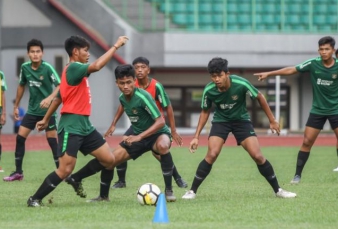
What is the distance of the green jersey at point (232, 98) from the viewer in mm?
11688

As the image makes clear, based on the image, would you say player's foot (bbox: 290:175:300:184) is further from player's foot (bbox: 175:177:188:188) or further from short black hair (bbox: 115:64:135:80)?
short black hair (bbox: 115:64:135:80)

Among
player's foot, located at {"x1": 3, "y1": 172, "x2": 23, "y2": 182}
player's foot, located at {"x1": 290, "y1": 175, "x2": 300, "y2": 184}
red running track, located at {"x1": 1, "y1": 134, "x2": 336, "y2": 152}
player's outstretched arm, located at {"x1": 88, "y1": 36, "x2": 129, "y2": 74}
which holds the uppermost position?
player's outstretched arm, located at {"x1": 88, "y1": 36, "x2": 129, "y2": 74}

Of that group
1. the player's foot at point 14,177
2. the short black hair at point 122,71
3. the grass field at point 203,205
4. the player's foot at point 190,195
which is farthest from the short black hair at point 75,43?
the player's foot at point 14,177

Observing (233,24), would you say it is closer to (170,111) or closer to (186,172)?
(186,172)

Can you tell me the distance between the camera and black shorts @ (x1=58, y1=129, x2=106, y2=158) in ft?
35.5

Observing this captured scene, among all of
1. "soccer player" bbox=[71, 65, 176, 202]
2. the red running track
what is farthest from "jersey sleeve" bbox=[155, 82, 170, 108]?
the red running track

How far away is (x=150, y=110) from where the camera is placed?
37.7ft

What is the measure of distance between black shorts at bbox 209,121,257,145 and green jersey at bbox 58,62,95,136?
181 cm

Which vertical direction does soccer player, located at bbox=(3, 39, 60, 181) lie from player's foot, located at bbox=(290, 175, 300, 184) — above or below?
above

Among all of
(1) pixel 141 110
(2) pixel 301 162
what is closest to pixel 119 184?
(1) pixel 141 110

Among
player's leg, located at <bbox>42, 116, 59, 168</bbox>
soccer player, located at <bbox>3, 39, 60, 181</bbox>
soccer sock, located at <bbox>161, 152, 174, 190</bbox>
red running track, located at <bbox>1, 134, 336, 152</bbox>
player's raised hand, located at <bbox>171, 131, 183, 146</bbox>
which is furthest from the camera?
red running track, located at <bbox>1, 134, 336, 152</bbox>

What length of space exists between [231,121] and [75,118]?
2150 millimetres

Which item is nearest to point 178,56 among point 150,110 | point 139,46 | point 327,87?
point 139,46

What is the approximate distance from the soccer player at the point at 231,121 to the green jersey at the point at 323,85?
232 cm
